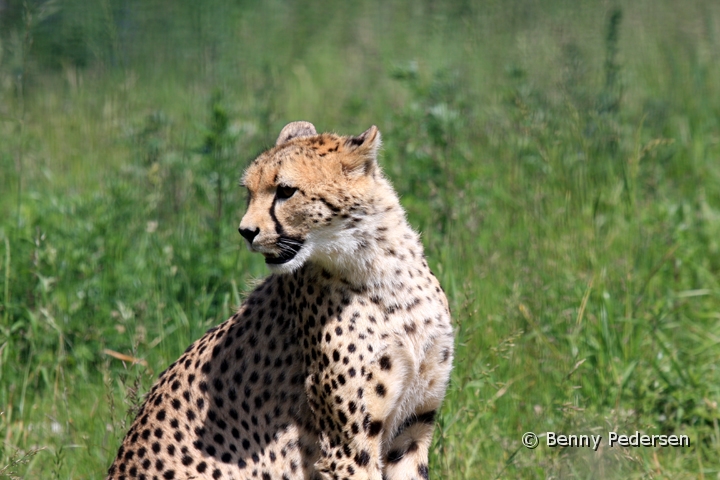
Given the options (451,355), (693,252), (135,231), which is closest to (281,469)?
(451,355)

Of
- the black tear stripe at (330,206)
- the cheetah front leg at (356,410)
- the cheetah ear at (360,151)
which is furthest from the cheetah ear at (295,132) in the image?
the cheetah front leg at (356,410)

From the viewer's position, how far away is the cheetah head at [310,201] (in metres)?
2.86

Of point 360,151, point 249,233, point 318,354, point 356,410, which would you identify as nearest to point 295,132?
point 360,151

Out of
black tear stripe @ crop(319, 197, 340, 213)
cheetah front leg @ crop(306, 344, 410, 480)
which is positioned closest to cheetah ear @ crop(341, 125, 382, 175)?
black tear stripe @ crop(319, 197, 340, 213)

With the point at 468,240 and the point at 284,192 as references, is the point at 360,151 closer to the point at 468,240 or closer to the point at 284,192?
the point at 284,192

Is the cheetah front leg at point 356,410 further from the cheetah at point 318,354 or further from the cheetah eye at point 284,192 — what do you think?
the cheetah eye at point 284,192

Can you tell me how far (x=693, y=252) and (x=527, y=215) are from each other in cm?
97

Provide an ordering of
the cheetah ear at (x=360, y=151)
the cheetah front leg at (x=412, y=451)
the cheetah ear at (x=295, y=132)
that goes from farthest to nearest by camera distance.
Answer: the cheetah ear at (x=295, y=132) → the cheetah front leg at (x=412, y=451) → the cheetah ear at (x=360, y=151)

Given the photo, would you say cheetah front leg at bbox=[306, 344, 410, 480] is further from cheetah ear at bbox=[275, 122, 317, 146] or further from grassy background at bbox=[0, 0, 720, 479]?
cheetah ear at bbox=[275, 122, 317, 146]

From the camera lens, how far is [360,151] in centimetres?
295

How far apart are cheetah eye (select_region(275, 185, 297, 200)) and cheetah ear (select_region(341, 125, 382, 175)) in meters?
0.21

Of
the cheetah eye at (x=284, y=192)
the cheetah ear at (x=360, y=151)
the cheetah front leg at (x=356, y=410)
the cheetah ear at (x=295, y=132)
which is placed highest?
the cheetah ear at (x=360, y=151)

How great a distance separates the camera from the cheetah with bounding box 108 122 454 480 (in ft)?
9.37

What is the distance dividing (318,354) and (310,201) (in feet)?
1.74
